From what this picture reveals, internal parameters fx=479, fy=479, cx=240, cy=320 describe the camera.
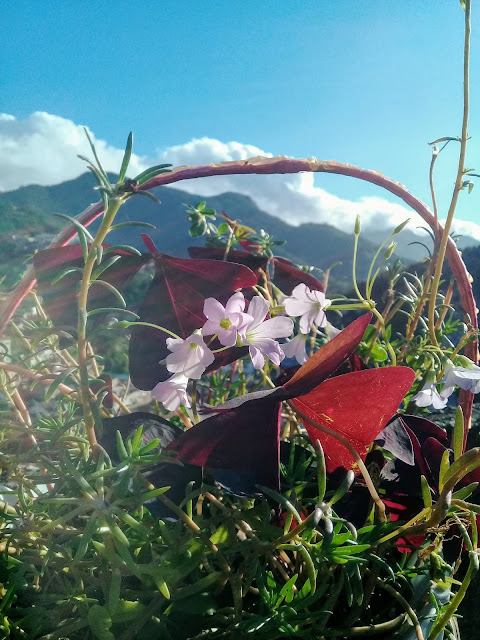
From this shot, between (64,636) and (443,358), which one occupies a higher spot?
(443,358)

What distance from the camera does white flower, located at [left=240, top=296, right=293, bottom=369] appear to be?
0.30 meters

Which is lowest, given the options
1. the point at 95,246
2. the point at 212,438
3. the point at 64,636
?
the point at 64,636

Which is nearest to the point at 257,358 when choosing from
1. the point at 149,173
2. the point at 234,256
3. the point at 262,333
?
the point at 262,333

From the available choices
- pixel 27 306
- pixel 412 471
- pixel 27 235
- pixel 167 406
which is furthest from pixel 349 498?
pixel 27 235

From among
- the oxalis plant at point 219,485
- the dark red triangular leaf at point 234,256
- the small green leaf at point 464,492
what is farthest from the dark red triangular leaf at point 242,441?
the dark red triangular leaf at point 234,256

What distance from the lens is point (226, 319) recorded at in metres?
0.30

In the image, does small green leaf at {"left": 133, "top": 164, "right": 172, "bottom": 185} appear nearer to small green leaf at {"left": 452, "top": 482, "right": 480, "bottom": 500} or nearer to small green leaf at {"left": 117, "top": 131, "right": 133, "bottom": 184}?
small green leaf at {"left": 117, "top": 131, "right": 133, "bottom": 184}

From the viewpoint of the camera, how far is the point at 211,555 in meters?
0.31

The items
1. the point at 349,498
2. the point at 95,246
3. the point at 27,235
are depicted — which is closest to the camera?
the point at 95,246

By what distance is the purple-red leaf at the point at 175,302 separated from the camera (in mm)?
366

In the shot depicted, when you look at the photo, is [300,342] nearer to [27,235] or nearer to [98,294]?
[98,294]

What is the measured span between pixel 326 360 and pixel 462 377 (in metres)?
0.14

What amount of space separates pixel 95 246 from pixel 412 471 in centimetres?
29

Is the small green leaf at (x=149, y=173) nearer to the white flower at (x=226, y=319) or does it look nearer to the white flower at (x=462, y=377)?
the white flower at (x=226, y=319)
